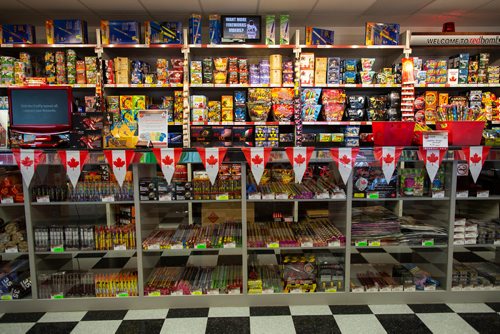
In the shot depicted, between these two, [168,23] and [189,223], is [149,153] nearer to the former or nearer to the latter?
[189,223]

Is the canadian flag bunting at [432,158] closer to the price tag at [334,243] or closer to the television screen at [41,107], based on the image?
the price tag at [334,243]

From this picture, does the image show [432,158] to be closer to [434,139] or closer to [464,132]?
[434,139]

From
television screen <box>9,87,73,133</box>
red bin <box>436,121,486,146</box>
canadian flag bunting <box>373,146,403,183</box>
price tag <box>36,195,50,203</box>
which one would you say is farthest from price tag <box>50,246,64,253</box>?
red bin <box>436,121,486,146</box>

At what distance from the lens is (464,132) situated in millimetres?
2781

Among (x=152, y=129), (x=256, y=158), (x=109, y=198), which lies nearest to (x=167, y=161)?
(x=152, y=129)

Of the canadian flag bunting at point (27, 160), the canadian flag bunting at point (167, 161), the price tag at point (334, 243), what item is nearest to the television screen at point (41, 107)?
the canadian flag bunting at point (27, 160)

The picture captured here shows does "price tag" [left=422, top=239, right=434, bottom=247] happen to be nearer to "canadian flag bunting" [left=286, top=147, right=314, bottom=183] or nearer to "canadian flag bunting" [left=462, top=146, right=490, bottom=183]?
"canadian flag bunting" [left=462, top=146, right=490, bottom=183]

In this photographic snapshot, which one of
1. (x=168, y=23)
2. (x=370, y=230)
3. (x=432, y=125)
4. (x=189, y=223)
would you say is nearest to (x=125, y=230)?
(x=189, y=223)

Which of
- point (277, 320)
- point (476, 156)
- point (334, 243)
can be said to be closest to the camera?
point (277, 320)

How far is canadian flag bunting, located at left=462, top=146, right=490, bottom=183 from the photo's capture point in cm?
275

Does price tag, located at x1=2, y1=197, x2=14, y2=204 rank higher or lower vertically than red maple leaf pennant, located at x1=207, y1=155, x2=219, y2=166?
lower

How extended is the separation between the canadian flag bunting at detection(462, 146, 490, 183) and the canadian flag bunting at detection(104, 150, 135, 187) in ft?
8.65

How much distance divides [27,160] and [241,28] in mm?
2900

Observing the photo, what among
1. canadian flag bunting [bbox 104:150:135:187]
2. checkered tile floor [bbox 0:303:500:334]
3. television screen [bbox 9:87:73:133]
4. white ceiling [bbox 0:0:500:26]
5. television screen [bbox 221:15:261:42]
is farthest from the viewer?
television screen [bbox 221:15:261:42]
